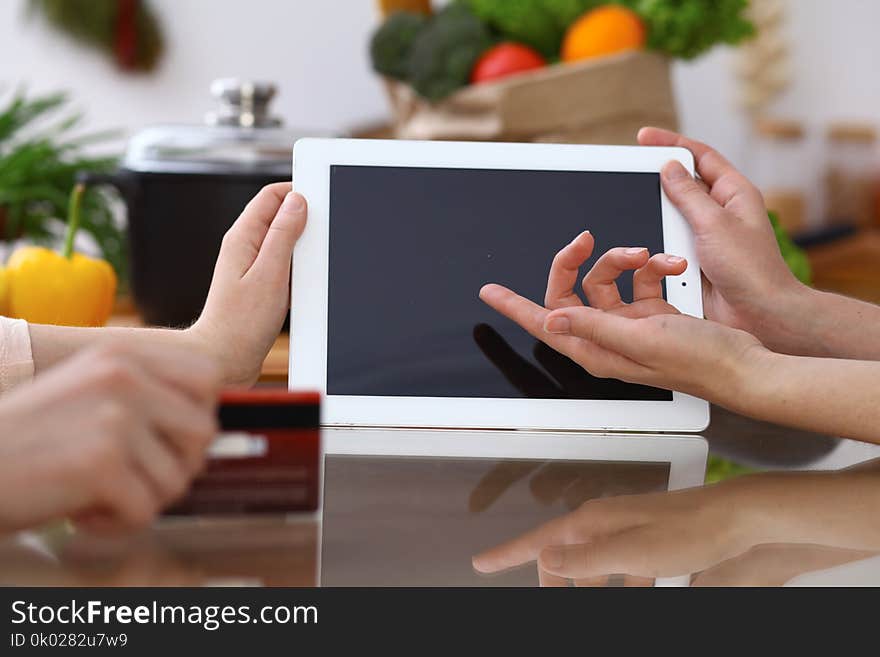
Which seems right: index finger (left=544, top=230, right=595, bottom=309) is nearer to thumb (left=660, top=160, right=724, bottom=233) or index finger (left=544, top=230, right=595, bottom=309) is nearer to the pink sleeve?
thumb (left=660, top=160, right=724, bottom=233)

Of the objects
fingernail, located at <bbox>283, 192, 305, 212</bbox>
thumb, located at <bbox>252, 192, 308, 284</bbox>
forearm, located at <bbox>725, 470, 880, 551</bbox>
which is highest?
fingernail, located at <bbox>283, 192, 305, 212</bbox>

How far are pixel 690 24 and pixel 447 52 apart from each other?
11.8 inches

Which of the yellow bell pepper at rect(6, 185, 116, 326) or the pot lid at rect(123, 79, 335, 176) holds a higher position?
the pot lid at rect(123, 79, 335, 176)

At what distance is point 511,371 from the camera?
27.7 inches

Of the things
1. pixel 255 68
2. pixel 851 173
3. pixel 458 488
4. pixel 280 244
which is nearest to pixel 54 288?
pixel 280 244

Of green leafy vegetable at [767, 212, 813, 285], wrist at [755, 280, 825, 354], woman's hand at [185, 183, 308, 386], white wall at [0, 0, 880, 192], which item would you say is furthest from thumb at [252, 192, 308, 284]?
white wall at [0, 0, 880, 192]

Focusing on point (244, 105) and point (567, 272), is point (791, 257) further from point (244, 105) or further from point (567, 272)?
point (244, 105)

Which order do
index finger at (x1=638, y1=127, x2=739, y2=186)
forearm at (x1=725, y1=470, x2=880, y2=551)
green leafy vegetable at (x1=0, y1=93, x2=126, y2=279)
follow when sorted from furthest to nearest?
green leafy vegetable at (x1=0, y1=93, x2=126, y2=279)
index finger at (x1=638, y1=127, x2=739, y2=186)
forearm at (x1=725, y1=470, x2=880, y2=551)

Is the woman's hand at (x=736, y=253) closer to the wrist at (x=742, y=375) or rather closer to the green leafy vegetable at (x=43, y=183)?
the wrist at (x=742, y=375)

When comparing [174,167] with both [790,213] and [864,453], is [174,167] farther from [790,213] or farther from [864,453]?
[790,213]

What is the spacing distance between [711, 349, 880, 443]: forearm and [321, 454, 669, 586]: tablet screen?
8 centimetres

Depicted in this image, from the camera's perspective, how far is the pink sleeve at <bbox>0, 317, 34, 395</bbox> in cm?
65

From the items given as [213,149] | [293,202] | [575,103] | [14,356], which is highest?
[575,103]

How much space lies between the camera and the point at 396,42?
4.53ft
